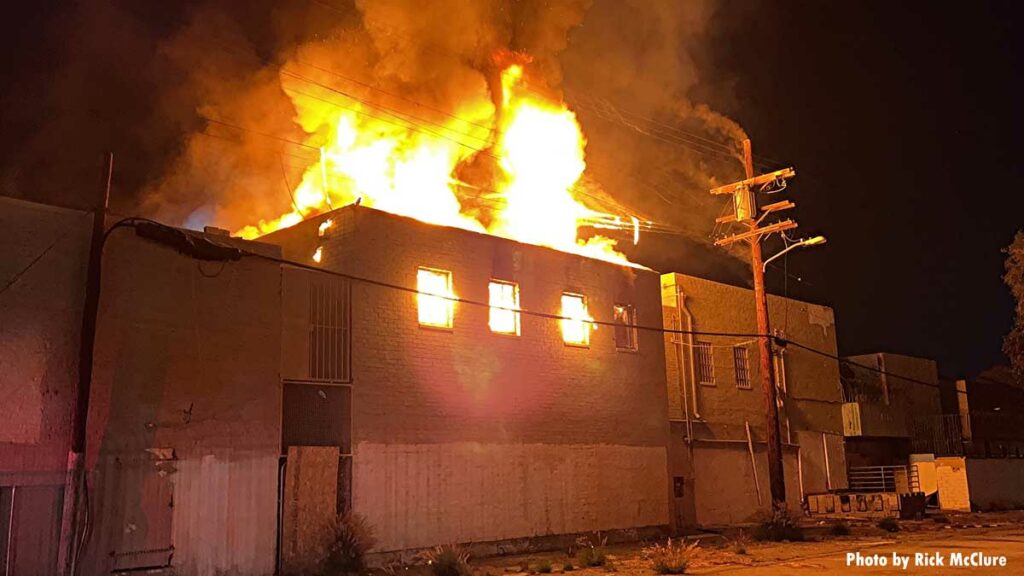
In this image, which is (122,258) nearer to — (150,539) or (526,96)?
(150,539)

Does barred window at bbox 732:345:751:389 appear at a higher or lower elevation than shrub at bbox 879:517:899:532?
higher

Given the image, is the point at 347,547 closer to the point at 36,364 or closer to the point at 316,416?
the point at 316,416

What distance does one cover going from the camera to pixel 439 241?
17953 millimetres

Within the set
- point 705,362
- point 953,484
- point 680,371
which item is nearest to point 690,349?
point 680,371

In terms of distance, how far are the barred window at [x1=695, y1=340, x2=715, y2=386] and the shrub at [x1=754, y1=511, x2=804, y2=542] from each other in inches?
245

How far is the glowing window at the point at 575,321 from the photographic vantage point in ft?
66.9

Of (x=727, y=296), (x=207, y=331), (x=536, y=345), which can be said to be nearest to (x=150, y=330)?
(x=207, y=331)

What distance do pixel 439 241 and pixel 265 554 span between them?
722cm

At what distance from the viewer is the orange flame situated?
19906 mm

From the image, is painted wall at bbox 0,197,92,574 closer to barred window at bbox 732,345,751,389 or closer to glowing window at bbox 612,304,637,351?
glowing window at bbox 612,304,637,351

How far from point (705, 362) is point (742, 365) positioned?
2052 mm

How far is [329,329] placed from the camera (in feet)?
52.2

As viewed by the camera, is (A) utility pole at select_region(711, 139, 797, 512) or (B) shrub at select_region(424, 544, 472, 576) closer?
(B) shrub at select_region(424, 544, 472, 576)

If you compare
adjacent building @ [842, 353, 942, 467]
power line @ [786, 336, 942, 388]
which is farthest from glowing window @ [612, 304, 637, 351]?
adjacent building @ [842, 353, 942, 467]
